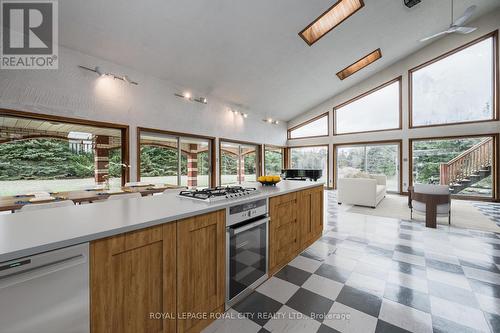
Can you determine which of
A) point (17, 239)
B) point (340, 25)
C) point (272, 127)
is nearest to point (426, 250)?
point (17, 239)

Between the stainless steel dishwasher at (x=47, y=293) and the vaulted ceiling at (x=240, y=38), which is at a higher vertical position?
the vaulted ceiling at (x=240, y=38)

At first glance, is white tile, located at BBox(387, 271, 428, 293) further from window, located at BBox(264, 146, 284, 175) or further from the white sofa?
window, located at BBox(264, 146, 284, 175)

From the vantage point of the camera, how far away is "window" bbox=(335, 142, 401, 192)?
7.10m

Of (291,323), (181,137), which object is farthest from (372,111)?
(291,323)

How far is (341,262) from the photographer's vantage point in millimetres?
2352

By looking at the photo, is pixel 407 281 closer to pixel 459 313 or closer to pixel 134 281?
pixel 459 313

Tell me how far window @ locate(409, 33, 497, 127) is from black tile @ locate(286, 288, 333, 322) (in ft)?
24.1

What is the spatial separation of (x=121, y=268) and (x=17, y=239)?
1.34 ft

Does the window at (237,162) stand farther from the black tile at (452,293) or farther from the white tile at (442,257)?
the black tile at (452,293)

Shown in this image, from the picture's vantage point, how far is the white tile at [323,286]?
1813mm

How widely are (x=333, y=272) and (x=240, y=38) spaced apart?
430 cm

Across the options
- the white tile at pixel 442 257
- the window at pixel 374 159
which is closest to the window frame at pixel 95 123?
the white tile at pixel 442 257

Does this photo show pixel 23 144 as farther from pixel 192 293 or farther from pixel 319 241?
pixel 319 241

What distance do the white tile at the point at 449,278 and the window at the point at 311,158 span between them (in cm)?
629
